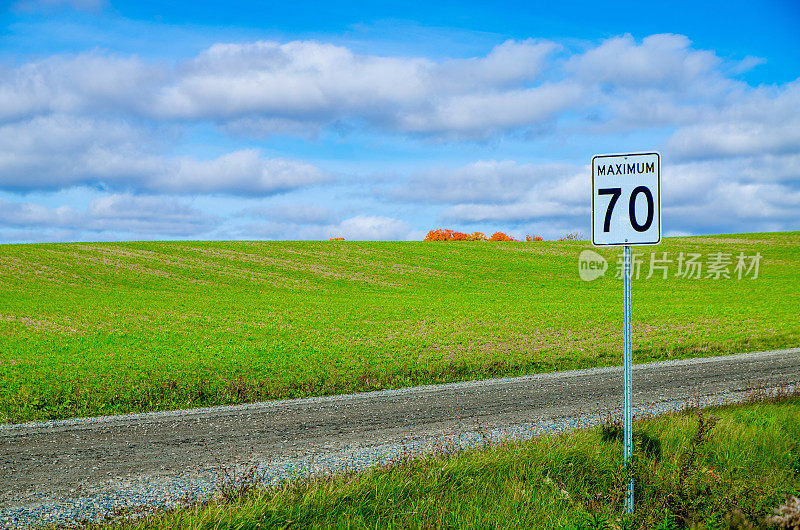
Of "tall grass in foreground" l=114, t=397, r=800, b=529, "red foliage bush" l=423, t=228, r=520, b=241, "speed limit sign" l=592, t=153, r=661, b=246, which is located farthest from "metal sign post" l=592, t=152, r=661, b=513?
"red foliage bush" l=423, t=228, r=520, b=241

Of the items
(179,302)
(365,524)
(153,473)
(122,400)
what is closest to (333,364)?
(122,400)

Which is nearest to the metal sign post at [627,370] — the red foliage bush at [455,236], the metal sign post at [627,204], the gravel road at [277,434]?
the metal sign post at [627,204]

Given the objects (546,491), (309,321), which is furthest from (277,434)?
(309,321)

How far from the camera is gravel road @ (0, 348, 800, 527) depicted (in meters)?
6.78

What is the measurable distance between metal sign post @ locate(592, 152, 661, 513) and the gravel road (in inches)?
93.4

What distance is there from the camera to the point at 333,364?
685 inches

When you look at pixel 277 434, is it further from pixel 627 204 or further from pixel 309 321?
pixel 309 321

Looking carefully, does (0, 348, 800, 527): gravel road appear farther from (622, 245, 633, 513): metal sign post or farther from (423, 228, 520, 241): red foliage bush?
(423, 228, 520, 241): red foliage bush

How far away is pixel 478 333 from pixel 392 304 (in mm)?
11352

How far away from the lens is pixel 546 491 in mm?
5770

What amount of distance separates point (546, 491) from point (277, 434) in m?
4.56

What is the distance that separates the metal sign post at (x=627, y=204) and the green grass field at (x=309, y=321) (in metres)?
8.17

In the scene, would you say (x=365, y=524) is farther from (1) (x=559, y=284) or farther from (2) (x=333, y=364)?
(1) (x=559, y=284)

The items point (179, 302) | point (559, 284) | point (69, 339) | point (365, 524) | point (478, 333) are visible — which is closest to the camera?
point (365, 524)
